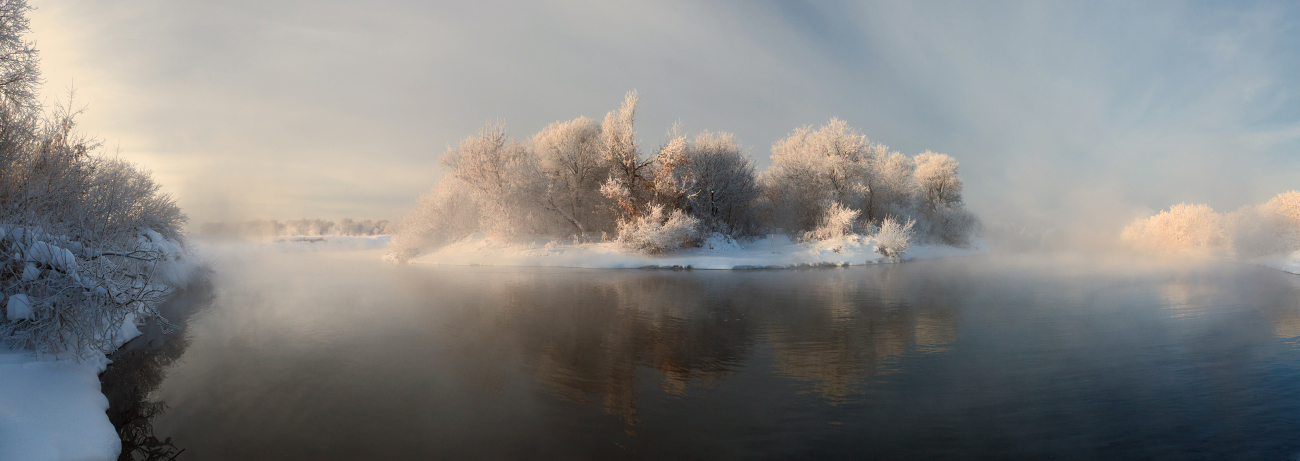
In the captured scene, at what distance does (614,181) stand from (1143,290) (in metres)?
21.5

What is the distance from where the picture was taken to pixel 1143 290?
590 inches

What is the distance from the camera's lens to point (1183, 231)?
34.4 m

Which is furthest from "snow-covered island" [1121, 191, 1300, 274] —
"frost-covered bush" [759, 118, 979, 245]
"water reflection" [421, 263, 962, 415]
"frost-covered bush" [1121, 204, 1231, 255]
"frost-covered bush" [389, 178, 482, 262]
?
"frost-covered bush" [389, 178, 482, 262]

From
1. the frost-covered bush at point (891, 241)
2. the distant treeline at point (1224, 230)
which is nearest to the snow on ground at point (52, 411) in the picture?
the frost-covered bush at point (891, 241)

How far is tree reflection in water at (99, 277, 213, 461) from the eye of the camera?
459cm

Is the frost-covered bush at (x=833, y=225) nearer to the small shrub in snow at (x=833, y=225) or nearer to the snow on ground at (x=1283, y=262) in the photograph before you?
the small shrub in snow at (x=833, y=225)

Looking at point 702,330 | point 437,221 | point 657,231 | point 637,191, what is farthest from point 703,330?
point 437,221

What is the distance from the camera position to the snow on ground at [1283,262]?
21.7 m

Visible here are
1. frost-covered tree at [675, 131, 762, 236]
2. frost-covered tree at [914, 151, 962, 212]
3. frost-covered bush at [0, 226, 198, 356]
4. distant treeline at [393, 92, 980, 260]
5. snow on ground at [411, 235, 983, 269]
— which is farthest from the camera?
frost-covered tree at [914, 151, 962, 212]

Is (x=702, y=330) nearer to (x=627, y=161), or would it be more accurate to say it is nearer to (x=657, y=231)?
(x=657, y=231)

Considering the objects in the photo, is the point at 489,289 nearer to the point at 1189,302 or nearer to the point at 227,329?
the point at 227,329

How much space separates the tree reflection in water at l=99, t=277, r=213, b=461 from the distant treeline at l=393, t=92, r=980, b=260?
1846 centimetres

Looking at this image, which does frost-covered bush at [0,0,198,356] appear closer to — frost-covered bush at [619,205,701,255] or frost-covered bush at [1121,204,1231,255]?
frost-covered bush at [619,205,701,255]

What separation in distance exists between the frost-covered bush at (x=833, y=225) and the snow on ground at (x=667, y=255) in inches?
37.7
